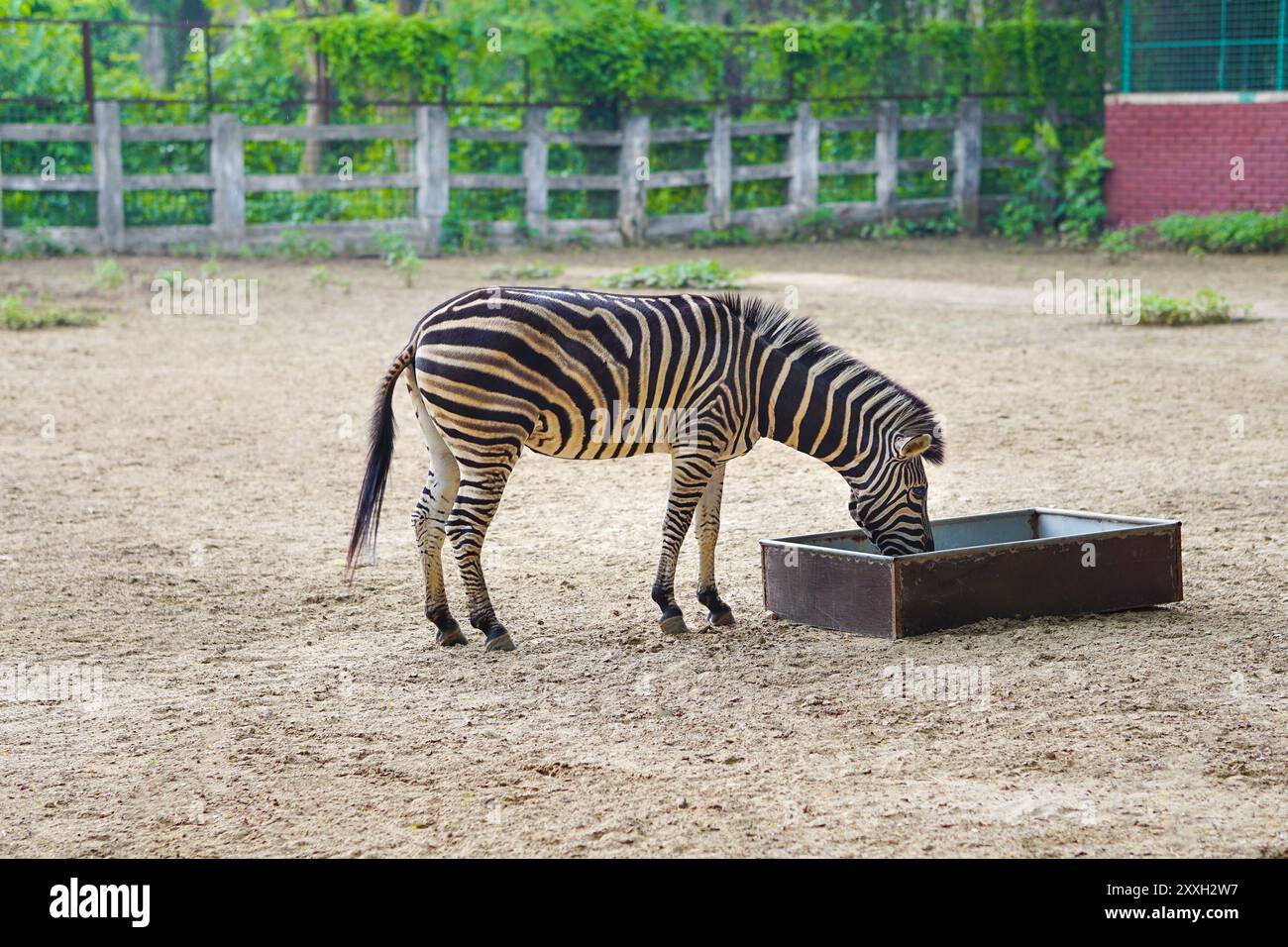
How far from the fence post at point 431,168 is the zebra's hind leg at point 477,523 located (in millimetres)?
14662

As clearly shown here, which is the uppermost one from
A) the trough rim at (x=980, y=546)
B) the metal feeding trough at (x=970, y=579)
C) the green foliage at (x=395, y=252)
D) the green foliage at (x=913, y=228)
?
the green foliage at (x=913, y=228)

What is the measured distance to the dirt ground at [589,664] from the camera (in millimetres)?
4379

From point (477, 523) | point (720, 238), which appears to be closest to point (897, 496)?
point (477, 523)

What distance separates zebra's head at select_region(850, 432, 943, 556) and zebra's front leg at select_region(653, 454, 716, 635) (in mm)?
629

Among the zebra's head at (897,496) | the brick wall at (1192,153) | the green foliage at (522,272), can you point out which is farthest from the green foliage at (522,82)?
the zebra's head at (897,496)

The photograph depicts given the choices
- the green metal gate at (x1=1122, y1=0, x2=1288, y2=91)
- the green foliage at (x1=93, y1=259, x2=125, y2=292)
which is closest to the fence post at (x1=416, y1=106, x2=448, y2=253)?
the green foliage at (x1=93, y1=259, x2=125, y2=292)

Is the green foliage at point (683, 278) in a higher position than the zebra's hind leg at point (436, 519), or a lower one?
higher

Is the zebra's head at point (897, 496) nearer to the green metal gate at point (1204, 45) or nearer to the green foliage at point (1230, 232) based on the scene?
the green foliage at point (1230, 232)

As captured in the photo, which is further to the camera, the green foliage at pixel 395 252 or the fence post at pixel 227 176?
the fence post at pixel 227 176

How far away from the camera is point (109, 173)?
18984mm

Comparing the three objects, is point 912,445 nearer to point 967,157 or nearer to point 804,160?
point 804,160

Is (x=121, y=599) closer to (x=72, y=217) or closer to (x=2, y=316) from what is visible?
(x=2, y=316)

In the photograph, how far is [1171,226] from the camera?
66.1 ft

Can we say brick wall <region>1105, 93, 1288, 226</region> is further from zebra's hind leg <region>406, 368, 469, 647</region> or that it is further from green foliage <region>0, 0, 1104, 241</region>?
zebra's hind leg <region>406, 368, 469, 647</region>
